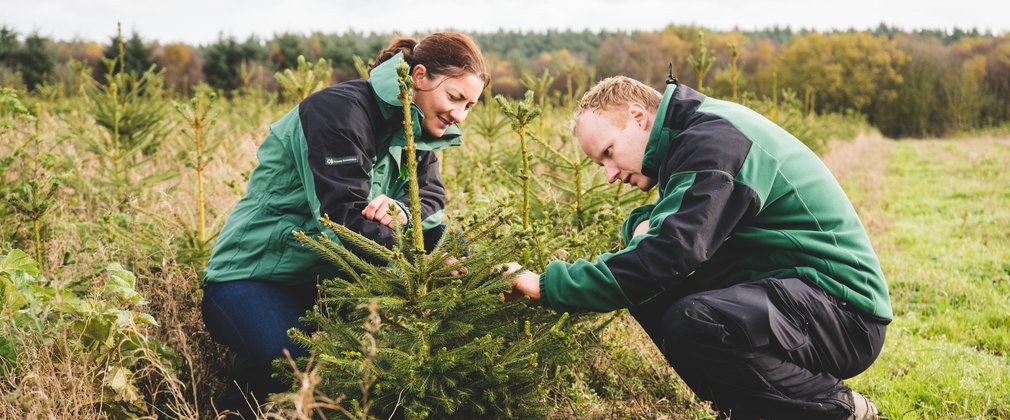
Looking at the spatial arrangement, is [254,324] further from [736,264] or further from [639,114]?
[736,264]

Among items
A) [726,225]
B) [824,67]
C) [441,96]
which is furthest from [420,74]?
[824,67]

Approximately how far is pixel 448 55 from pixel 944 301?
399 centimetres

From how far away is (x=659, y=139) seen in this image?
249 cm

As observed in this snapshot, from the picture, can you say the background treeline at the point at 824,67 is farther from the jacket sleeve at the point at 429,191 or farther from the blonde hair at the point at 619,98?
the blonde hair at the point at 619,98

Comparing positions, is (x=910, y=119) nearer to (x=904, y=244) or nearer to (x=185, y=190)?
(x=904, y=244)

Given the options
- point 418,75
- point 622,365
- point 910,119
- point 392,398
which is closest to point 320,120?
point 418,75

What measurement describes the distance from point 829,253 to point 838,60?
43.0 meters

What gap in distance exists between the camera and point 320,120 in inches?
105

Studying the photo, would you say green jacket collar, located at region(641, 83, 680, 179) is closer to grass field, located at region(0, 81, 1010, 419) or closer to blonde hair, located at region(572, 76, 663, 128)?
blonde hair, located at region(572, 76, 663, 128)

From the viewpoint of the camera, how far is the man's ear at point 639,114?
2.54 meters

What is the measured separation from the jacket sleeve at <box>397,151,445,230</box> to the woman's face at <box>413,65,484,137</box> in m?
0.28

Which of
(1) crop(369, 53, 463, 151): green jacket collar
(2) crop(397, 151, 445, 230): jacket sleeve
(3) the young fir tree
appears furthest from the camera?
(2) crop(397, 151, 445, 230): jacket sleeve

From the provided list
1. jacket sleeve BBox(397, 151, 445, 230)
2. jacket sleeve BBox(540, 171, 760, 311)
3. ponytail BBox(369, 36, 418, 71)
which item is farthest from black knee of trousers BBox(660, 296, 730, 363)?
ponytail BBox(369, 36, 418, 71)

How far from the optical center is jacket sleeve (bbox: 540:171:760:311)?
2143mm
